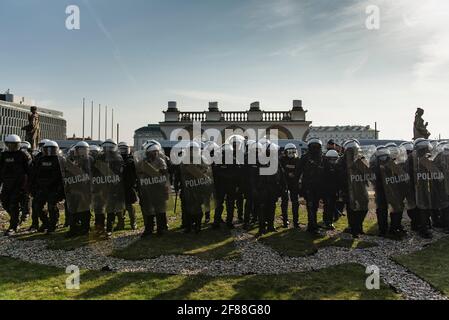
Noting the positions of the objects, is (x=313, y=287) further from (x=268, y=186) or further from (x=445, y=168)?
(x=445, y=168)

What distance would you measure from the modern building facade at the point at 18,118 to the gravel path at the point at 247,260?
337 ft

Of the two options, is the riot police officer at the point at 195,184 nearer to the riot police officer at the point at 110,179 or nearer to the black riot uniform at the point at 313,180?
the riot police officer at the point at 110,179

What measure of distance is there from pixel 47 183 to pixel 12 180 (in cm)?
133

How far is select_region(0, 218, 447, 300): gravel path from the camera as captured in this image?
770cm

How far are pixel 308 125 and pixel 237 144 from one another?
22118mm

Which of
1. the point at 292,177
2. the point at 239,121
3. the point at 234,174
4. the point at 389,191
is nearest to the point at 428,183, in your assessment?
the point at 389,191

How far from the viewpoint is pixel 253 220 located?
1346 cm

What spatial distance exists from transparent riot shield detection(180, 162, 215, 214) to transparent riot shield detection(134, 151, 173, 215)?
1.95 ft

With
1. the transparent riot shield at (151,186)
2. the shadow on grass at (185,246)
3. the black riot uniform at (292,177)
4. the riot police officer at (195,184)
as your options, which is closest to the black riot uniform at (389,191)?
the black riot uniform at (292,177)

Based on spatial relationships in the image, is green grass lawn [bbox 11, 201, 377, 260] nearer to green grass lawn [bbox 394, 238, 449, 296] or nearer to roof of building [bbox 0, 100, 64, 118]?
green grass lawn [bbox 394, 238, 449, 296]

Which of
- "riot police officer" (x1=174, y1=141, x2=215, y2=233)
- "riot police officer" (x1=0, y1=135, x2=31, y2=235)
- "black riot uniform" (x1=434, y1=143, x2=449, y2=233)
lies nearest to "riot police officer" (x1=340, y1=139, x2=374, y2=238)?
"black riot uniform" (x1=434, y1=143, x2=449, y2=233)

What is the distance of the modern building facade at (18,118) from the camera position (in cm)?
11375
